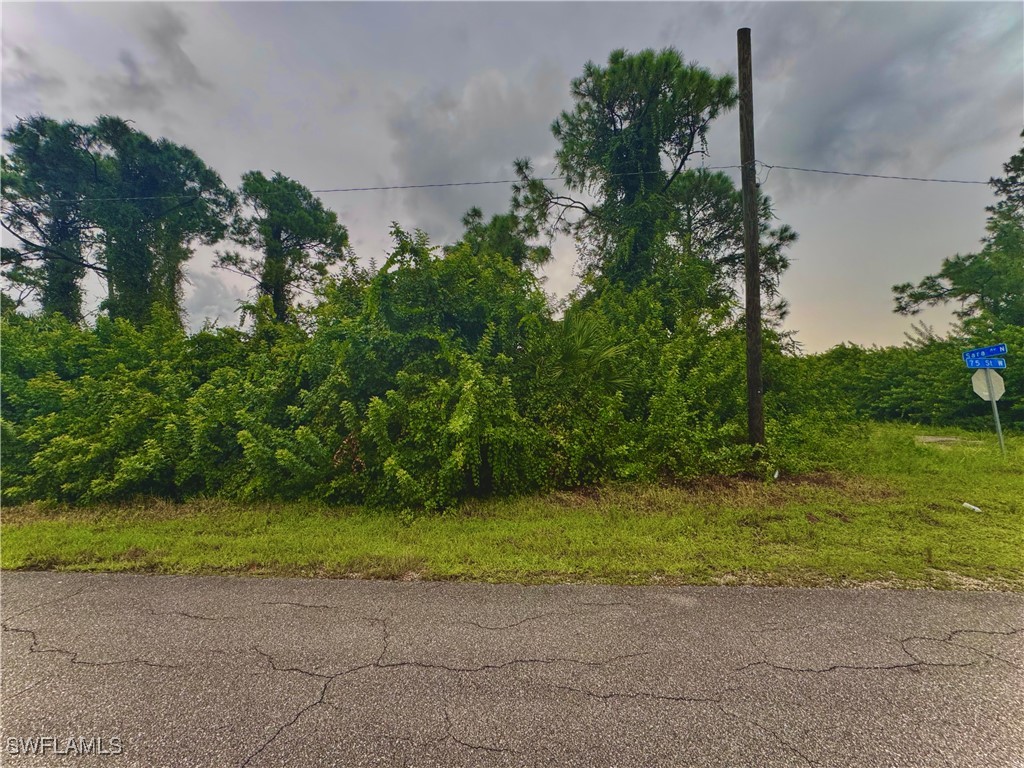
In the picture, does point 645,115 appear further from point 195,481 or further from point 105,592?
point 105,592

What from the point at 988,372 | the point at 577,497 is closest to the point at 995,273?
the point at 988,372

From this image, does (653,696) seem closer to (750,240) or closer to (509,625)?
(509,625)

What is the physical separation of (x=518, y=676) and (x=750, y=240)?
7884mm

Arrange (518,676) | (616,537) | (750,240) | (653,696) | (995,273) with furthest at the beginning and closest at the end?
(995,273) → (750,240) → (616,537) → (518,676) → (653,696)

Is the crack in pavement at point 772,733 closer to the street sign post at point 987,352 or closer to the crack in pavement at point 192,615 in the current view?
the crack in pavement at point 192,615

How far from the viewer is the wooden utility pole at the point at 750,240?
7211mm

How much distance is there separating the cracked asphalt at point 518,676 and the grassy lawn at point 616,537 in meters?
0.41

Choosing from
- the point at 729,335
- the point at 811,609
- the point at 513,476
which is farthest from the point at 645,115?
the point at 811,609

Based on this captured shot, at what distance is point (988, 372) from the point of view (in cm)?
909

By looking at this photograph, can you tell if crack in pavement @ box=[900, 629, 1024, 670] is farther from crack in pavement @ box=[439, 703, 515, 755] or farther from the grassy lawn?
crack in pavement @ box=[439, 703, 515, 755]

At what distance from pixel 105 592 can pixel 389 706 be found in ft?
9.88

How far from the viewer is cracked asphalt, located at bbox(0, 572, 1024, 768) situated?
1807mm

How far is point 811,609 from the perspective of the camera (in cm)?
294

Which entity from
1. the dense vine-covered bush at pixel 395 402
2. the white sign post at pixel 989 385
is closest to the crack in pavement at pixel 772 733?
the dense vine-covered bush at pixel 395 402
